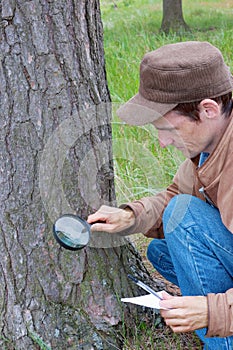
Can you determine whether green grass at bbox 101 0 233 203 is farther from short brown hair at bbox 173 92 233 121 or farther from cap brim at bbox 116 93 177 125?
short brown hair at bbox 173 92 233 121

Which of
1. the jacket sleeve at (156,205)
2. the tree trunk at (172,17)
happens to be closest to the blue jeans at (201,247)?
the jacket sleeve at (156,205)

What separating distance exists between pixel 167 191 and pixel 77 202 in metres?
0.36

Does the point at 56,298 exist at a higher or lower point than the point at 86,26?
lower

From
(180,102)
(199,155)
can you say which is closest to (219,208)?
(199,155)

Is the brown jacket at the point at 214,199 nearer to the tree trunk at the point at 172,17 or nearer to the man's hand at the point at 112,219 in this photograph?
the man's hand at the point at 112,219

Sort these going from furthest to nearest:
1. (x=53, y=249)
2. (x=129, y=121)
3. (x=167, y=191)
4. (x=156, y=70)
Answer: (x=167, y=191)
(x=53, y=249)
(x=129, y=121)
(x=156, y=70)

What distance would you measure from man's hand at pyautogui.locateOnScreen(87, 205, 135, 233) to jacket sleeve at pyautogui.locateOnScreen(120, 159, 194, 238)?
29mm

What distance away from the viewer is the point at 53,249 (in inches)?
79.0

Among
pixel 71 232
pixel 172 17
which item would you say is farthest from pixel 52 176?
pixel 172 17

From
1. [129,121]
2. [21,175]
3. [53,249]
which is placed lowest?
[53,249]

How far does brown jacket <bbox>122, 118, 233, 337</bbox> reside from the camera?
1662mm

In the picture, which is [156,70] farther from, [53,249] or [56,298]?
[56,298]

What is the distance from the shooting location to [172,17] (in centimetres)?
833

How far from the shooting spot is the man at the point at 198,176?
169cm
